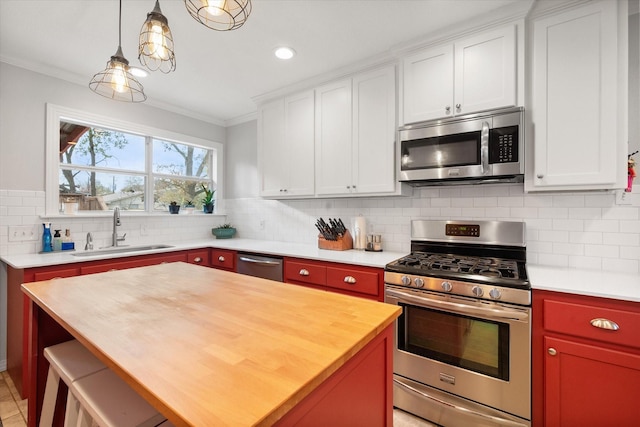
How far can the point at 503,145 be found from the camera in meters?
1.95

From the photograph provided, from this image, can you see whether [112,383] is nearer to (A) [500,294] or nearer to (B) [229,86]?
(A) [500,294]

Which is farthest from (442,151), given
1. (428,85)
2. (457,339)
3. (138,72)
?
(138,72)

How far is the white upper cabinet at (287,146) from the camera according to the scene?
2990 mm

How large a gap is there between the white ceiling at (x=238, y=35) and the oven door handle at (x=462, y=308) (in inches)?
72.7

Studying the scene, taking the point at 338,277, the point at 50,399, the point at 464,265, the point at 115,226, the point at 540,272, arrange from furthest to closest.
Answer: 1. the point at 115,226
2. the point at 338,277
3. the point at 464,265
4. the point at 540,272
5. the point at 50,399

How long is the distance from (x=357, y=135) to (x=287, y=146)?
0.83 meters

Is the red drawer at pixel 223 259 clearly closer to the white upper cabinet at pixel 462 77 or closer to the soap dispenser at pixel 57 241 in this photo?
the soap dispenser at pixel 57 241

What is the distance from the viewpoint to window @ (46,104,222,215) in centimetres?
279

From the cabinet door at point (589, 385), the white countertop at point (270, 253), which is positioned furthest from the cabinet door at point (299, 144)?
the cabinet door at point (589, 385)

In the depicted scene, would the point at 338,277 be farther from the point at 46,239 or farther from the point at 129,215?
the point at 46,239

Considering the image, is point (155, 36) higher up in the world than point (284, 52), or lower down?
lower down

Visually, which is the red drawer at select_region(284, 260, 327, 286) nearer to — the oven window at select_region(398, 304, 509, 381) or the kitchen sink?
the oven window at select_region(398, 304, 509, 381)

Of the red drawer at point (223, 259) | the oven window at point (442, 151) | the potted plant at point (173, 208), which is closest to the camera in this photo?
the oven window at point (442, 151)

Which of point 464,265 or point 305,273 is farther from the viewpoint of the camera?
point 305,273
